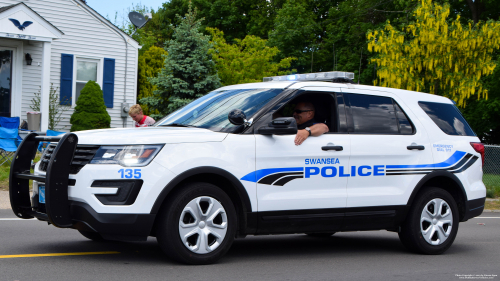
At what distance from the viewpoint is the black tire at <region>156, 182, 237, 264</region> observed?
5.82 meters

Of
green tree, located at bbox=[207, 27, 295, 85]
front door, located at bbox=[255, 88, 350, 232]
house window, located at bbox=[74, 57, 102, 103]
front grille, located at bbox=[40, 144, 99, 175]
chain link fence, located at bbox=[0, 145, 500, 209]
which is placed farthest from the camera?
green tree, located at bbox=[207, 27, 295, 85]

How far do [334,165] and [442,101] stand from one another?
7.54 ft

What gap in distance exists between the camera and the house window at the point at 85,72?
22922mm

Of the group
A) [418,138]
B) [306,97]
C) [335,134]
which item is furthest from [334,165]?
[418,138]

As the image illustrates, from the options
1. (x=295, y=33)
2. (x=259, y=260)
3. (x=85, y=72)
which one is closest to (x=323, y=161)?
(x=259, y=260)

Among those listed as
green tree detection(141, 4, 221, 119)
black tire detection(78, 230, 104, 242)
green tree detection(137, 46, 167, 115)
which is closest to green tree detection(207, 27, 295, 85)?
green tree detection(141, 4, 221, 119)

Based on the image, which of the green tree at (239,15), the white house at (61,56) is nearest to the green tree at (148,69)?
the white house at (61,56)

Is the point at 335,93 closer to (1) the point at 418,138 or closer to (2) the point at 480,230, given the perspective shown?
(1) the point at 418,138

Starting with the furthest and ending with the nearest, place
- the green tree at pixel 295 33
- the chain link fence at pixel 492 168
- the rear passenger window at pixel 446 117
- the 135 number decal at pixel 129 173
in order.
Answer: the green tree at pixel 295 33 < the chain link fence at pixel 492 168 < the rear passenger window at pixel 446 117 < the 135 number decal at pixel 129 173

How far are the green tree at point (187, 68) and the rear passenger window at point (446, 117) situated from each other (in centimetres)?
1356

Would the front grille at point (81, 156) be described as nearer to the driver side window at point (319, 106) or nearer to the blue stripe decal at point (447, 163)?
the driver side window at point (319, 106)

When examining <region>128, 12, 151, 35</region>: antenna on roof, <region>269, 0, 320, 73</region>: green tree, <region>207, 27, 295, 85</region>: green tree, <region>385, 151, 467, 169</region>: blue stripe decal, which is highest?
<region>269, 0, 320, 73</region>: green tree

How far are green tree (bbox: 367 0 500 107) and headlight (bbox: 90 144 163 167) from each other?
18.3 metres

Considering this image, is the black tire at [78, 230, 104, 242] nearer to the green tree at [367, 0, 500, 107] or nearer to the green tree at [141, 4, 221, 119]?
the green tree at [141, 4, 221, 119]
